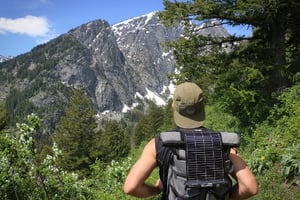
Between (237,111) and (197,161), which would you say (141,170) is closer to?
(197,161)

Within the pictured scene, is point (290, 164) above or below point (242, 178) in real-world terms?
below

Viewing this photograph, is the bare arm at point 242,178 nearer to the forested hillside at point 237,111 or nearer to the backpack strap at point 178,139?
the backpack strap at point 178,139

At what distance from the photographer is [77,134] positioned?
44.5 m

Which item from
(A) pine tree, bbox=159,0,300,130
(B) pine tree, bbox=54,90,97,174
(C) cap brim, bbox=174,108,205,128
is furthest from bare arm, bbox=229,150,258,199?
(B) pine tree, bbox=54,90,97,174

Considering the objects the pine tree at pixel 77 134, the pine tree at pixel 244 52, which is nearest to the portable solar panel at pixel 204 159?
the pine tree at pixel 244 52

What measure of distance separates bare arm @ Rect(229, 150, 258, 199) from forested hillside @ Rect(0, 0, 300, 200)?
17.0ft

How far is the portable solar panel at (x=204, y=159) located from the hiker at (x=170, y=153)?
135 mm

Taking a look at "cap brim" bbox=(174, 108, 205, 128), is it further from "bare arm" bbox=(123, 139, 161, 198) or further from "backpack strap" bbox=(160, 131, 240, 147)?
"bare arm" bbox=(123, 139, 161, 198)

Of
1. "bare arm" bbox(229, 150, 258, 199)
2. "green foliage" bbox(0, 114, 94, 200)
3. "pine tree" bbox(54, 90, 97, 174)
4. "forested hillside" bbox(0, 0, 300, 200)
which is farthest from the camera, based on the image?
"pine tree" bbox(54, 90, 97, 174)

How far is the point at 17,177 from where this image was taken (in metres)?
8.84

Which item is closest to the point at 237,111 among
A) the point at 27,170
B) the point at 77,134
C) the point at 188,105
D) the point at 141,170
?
the point at 27,170

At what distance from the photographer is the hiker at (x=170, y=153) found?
3139mm

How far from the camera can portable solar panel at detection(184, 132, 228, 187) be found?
3100 millimetres

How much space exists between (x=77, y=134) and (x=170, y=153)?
42.2m
